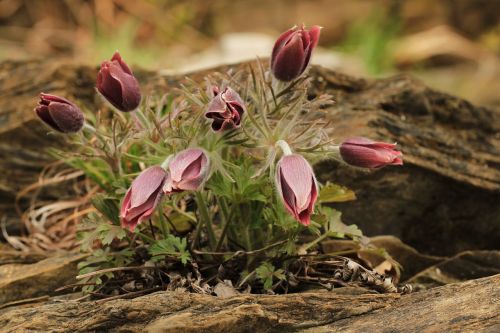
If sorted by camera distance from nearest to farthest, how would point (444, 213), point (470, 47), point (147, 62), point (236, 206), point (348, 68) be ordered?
point (236, 206) < point (444, 213) < point (147, 62) < point (348, 68) < point (470, 47)

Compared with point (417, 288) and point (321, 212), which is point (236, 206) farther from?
point (417, 288)

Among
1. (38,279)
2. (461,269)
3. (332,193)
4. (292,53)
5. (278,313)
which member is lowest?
(461,269)

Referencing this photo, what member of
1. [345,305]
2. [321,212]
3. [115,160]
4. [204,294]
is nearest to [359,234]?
[321,212]

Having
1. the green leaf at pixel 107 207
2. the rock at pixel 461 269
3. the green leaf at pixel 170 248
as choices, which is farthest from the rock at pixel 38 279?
the rock at pixel 461 269

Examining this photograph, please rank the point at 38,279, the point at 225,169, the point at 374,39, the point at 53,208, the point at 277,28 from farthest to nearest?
the point at 277,28, the point at 374,39, the point at 53,208, the point at 38,279, the point at 225,169

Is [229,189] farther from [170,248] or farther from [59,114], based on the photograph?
[59,114]

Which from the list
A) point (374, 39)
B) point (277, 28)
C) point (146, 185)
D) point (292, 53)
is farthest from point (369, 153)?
point (277, 28)
